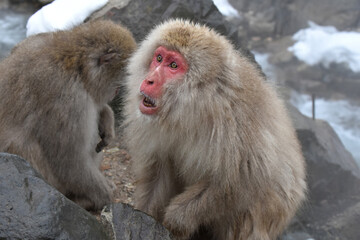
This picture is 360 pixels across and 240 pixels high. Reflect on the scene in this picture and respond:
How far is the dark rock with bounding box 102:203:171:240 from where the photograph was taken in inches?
97.7

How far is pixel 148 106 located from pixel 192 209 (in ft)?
2.09

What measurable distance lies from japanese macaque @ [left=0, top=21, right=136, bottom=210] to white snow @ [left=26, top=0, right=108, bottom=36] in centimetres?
244

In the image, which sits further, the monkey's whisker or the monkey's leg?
the monkey's leg

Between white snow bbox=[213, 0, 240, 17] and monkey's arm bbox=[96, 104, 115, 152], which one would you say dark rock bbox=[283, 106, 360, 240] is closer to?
monkey's arm bbox=[96, 104, 115, 152]

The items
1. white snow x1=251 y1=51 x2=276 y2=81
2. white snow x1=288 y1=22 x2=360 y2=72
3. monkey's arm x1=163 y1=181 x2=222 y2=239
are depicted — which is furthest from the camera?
white snow x1=288 y1=22 x2=360 y2=72

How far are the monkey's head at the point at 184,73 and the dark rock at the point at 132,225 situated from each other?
0.55m

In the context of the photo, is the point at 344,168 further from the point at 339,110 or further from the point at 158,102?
the point at 158,102

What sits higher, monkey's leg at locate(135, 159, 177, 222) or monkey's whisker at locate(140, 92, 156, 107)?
monkey's whisker at locate(140, 92, 156, 107)

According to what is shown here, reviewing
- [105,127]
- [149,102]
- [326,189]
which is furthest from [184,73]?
[326,189]

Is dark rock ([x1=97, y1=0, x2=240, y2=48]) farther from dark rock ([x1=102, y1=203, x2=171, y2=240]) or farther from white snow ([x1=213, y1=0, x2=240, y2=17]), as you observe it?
white snow ([x1=213, y1=0, x2=240, y2=17])

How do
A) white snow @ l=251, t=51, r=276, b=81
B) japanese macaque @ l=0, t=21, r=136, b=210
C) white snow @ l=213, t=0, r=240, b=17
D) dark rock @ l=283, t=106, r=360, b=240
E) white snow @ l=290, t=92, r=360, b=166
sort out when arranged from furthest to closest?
white snow @ l=213, t=0, r=240, b=17 < white snow @ l=251, t=51, r=276, b=81 < white snow @ l=290, t=92, r=360, b=166 < dark rock @ l=283, t=106, r=360, b=240 < japanese macaque @ l=0, t=21, r=136, b=210

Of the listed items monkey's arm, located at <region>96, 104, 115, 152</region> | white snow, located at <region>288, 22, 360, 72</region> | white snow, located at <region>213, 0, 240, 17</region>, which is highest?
white snow, located at <region>213, 0, 240, 17</region>

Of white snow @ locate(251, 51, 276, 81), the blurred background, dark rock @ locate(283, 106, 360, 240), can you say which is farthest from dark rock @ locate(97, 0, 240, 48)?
white snow @ locate(251, 51, 276, 81)

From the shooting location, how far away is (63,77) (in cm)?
327
